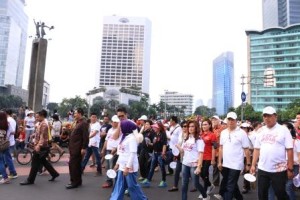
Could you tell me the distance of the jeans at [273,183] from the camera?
4625 mm

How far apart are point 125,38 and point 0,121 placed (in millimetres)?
164721

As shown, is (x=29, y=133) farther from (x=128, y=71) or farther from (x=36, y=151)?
(x=128, y=71)

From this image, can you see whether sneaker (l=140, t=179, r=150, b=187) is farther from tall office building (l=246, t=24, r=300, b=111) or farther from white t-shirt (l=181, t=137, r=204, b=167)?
tall office building (l=246, t=24, r=300, b=111)

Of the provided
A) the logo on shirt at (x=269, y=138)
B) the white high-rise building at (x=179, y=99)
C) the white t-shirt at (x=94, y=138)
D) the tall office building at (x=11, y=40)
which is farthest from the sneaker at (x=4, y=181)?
the white high-rise building at (x=179, y=99)

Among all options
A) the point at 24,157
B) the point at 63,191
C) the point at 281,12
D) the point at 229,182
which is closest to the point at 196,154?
the point at 229,182

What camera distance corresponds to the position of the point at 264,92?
10738 centimetres

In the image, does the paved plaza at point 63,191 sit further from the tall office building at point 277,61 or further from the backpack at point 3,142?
the tall office building at point 277,61

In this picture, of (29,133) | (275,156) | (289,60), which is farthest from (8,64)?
(275,156)

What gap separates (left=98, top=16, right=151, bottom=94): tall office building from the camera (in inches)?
6585

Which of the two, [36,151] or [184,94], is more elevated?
[184,94]

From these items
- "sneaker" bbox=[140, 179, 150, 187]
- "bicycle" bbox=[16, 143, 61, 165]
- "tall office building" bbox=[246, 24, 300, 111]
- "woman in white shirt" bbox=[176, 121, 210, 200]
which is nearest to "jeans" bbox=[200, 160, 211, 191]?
"woman in white shirt" bbox=[176, 121, 210, 200]

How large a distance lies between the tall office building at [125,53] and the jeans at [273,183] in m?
161

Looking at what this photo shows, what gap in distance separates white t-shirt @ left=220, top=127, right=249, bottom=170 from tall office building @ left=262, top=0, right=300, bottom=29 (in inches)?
5625

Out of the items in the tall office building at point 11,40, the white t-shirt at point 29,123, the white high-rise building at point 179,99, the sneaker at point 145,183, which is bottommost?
the sneaker at point 145,183
